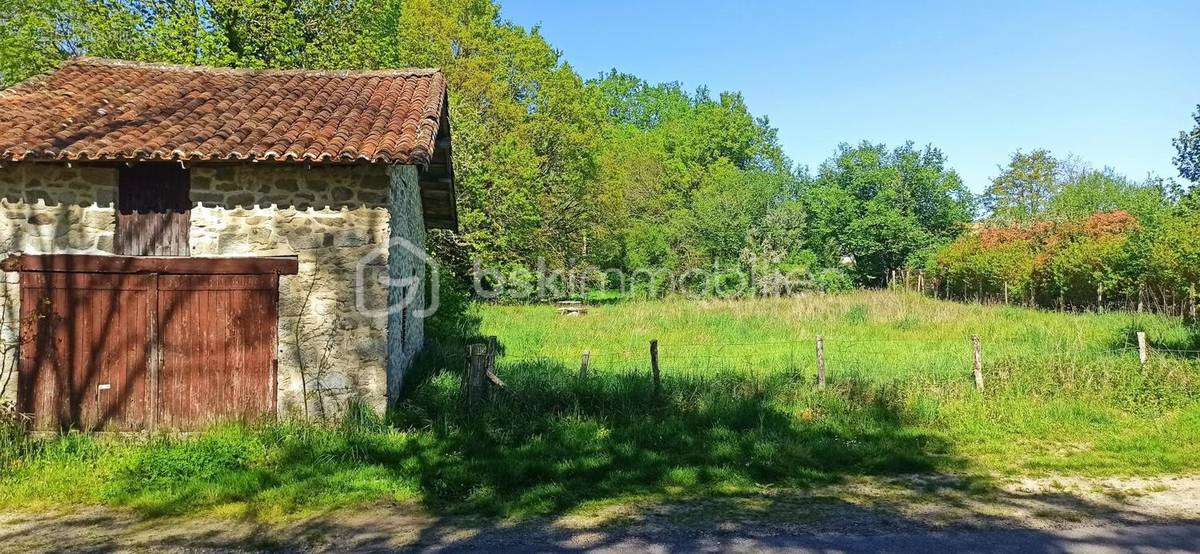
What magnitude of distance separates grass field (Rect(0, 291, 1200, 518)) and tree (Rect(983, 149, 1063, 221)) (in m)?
50.5

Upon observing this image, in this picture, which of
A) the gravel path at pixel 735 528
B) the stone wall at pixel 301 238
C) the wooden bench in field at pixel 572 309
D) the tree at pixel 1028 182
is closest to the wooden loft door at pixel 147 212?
the stone wall at pixel 301 238

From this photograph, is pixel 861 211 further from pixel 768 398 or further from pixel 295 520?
pixel 295 520

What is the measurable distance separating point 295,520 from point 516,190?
23302 mm

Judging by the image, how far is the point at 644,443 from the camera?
800 cm

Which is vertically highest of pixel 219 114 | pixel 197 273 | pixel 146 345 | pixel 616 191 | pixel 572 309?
pixel 616 191

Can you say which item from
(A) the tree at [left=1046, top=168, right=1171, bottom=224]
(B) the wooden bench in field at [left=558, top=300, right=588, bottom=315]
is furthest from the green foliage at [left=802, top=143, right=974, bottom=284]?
(B) the wooden bench in field at [left=558, top=300, right=588, bottom=315]

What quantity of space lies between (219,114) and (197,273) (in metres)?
2.26

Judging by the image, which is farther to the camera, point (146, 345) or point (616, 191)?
point (616, 191)

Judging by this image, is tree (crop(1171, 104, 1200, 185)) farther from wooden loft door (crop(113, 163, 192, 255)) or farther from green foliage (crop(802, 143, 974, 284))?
green foliage (crop(802, 143, 974, 284))

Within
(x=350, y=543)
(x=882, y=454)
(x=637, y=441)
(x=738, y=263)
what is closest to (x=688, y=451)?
(x=637, y=441)

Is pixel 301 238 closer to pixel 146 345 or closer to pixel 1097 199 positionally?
pixel 146 345

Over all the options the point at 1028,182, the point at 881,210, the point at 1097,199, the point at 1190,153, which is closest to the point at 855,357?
the point at 1190,153

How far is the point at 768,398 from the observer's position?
31.3 ft

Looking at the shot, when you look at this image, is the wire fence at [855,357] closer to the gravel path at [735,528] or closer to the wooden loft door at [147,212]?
the gravel path at [735,528]
